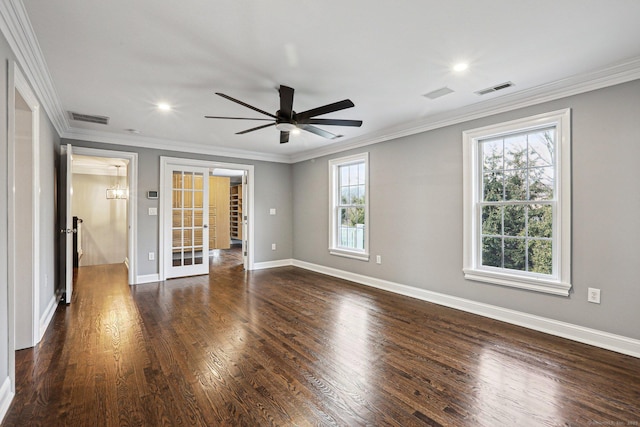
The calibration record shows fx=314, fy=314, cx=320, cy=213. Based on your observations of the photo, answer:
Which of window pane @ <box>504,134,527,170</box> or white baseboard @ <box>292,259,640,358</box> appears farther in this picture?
window pane @ <box>504,134,527,170</box>

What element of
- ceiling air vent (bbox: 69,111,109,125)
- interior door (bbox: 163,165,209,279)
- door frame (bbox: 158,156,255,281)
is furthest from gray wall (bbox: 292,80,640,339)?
ceiling air vent (bbox: 69,111,109,125)

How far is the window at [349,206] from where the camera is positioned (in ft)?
17.4

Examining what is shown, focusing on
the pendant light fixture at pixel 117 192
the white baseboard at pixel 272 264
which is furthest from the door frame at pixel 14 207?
the pendant light fixture at pixel 117 192

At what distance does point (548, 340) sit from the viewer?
2.96 m

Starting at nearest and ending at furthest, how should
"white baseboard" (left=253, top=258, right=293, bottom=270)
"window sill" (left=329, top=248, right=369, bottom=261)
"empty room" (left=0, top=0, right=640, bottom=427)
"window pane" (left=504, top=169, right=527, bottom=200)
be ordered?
"empty room" (left=0, top=0, right=640, bottom=427) → "window pane" (left=504, top=169, right=527, bottom=200) → "window sill" (left=329, top=248, right=369, bottom=261) → "white baseboard" (left=253, top=258, right=293, bottom=270)

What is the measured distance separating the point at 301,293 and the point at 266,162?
3.16m

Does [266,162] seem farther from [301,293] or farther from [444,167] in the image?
[444,167]

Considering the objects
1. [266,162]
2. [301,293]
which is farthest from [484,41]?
[266,162]

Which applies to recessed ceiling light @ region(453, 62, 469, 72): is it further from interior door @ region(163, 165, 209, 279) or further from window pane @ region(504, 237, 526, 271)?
interior door @ region(163, 165, 209, 279)

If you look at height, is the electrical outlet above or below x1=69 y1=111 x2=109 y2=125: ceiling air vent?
below

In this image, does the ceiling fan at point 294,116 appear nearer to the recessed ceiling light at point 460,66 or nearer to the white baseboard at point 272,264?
the recessed ceiling light at point 460,66

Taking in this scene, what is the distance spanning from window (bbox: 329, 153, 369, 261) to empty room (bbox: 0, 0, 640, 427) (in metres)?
0.18

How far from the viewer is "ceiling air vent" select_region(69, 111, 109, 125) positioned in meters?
4.07

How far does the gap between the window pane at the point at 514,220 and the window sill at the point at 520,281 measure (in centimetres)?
48
